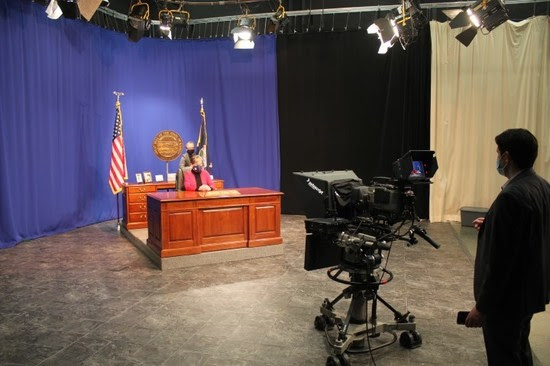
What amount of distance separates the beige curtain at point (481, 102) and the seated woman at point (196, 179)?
4.28m

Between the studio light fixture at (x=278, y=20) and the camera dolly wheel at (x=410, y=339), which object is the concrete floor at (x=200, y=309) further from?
the studio light fixture at (x=278, y=20)

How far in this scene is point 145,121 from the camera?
886 cm

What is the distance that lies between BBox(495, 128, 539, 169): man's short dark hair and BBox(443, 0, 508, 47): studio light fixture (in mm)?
4092

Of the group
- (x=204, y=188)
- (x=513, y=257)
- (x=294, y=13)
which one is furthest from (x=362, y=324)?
(x=294, y=13)

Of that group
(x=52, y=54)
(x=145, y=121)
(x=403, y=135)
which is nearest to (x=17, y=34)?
(x=52, y=54)

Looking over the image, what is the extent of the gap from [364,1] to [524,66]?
9.85 feet

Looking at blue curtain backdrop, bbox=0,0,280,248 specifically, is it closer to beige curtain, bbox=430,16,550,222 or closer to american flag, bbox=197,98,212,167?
american flag, bbox=197,98,212,167

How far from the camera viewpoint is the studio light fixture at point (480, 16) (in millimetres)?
5408

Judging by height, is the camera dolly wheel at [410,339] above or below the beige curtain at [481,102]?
below

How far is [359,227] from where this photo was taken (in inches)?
111

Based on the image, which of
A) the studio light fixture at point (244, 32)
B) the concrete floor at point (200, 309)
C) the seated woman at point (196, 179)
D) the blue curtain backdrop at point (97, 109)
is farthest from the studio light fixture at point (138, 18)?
the concrete floor at point (200, 309)

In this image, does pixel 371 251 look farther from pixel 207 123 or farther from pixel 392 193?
pixel 207 123

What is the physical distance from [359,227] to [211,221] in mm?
2966

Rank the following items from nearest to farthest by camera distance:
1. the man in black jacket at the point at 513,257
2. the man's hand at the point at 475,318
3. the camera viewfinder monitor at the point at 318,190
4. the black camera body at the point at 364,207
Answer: the man in black jacket at the point at 513,257
the man's hand at the point at 475,318
the black camera body at the point at 364,207
the camera viewfinder monitor at the point at 318,190
